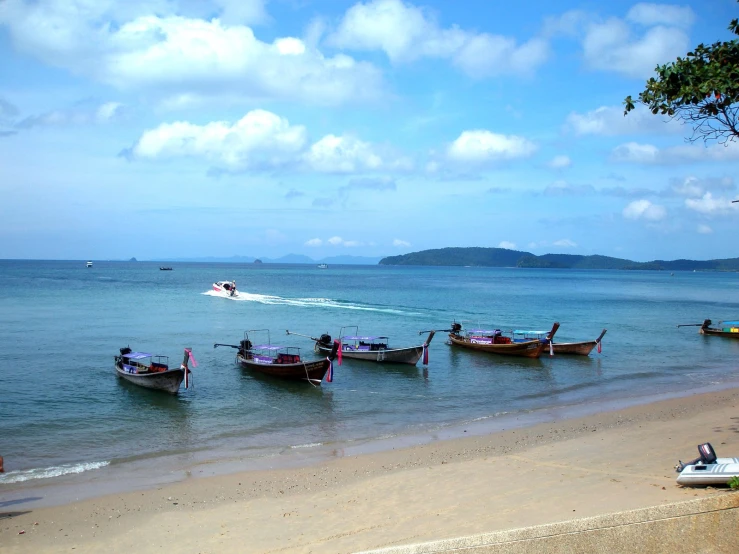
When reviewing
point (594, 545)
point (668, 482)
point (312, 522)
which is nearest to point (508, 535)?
point (594, 545)

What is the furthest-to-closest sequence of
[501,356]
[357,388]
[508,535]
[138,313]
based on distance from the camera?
1. [138,313]
2. [501,356]
3. [357,388]
4. [508,535]

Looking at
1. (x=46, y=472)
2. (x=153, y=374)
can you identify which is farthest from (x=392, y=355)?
(x=46, y=472)

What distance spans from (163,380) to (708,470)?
65.6 ft

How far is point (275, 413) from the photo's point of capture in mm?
21703

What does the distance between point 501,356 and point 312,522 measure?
85.1 feet

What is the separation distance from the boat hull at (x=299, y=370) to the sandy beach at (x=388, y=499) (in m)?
10.00

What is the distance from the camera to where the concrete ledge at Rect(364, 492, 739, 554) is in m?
5.22

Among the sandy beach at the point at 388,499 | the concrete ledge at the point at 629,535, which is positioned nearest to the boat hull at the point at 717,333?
the sandy beach at the point at 388,499

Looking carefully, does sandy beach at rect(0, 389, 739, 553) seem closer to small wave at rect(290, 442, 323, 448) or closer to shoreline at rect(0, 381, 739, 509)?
shoreline at rect(0, 381, 739, 509)

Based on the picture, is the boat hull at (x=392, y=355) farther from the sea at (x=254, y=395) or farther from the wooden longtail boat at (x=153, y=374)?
the wooden longtail boat at (x=153, y=374)

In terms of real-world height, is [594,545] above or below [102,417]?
above

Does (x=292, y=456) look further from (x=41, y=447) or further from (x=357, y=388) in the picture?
(x=357, y=388)

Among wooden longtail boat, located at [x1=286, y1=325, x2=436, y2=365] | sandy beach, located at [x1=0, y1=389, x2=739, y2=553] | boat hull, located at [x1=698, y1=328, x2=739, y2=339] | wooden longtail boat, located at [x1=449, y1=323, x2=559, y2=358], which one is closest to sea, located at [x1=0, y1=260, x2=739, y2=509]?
wooden longtail boat, located at [x1=286, y1=325, x2=436, y2=365]

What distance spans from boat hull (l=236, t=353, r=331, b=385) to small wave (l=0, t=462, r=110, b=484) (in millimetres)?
11274
